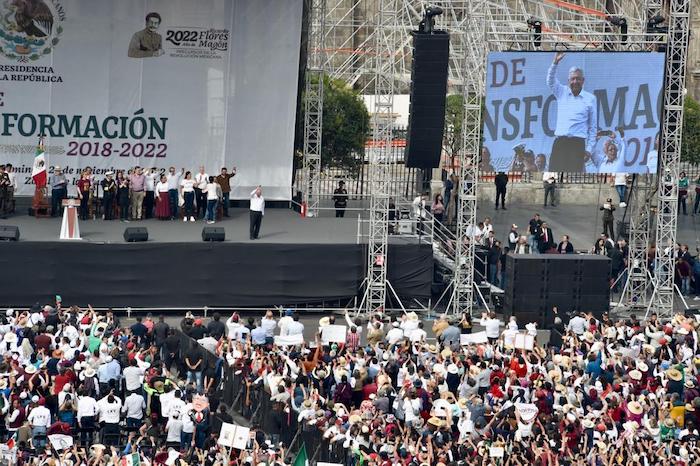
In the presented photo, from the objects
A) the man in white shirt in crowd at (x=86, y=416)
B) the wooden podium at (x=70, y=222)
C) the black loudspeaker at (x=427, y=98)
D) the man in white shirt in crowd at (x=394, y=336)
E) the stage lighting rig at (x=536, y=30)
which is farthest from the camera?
the stage lighting rig at (x=536, y=30)

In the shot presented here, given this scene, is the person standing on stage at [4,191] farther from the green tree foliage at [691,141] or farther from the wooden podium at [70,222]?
the green tree foliage at [691,141]

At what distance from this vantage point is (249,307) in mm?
36500

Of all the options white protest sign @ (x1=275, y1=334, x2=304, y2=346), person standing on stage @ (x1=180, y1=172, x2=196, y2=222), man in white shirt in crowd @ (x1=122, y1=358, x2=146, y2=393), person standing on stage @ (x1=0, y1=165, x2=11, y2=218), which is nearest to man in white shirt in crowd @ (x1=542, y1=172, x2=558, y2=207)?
person standing on stage @ (x1=180, y1=172, x2=196, y2=222)

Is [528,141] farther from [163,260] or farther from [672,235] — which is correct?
[163,260]

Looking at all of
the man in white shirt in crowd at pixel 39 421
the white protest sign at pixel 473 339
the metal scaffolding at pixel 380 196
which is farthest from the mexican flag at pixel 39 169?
the man in white shirt in crowd at pixel 39 421

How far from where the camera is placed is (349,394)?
90.1ft

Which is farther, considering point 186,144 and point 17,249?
point 186,144

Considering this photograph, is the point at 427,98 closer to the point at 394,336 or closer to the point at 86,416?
the point at 394,336

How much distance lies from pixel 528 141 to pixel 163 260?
8379 millimetres

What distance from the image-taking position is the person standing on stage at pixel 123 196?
126 feet

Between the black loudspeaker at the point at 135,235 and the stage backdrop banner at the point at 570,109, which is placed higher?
the stage backdrop banner at the point at 570,109

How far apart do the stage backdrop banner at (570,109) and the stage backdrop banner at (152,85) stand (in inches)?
246

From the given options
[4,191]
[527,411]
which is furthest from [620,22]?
[527,411]

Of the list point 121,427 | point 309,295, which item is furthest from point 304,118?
point 121,427
